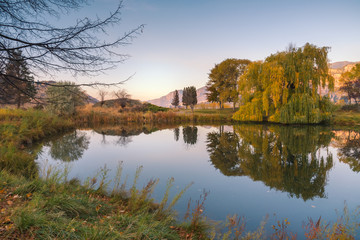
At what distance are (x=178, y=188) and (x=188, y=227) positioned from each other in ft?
8.10

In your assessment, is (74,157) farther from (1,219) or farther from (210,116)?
(210,116)

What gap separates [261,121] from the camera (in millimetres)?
25891

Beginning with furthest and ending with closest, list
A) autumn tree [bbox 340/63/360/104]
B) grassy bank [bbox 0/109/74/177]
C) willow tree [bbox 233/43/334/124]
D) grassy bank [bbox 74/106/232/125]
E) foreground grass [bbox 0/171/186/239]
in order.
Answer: autumn tree [bbox 340/63/360/104] < grassy bank [bbox 74/106/232/125] < willow tree [bbox 233/43/334/124] < grassy bank [bbox 0/109/74/177] < foreground grass [bbox 0/171/186/239]

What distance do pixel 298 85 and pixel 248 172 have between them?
18010 mm

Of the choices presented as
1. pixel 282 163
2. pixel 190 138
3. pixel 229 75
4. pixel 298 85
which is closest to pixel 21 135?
pixel 190 138

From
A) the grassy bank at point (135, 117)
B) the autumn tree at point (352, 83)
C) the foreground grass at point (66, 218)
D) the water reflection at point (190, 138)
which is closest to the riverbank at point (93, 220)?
the foreground grass at point (66, 218)

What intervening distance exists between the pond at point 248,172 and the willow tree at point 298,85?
28.8 ft

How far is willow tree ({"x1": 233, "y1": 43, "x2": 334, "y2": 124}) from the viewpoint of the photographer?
821 inches

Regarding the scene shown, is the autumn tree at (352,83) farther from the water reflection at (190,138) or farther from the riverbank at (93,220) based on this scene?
the riverbank at (93,220)

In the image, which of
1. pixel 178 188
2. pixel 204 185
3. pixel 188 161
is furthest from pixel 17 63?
pixel 188 161

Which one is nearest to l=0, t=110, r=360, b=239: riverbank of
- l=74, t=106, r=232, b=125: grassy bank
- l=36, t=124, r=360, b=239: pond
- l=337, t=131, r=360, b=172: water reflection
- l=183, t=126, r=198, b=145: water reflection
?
l=36, t=124, r=360, b=239: pond

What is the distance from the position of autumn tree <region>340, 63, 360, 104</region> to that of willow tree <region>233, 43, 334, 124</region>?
22879 millimetres

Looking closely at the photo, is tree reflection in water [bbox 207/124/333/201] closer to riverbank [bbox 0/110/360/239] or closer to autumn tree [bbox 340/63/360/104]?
riverbank [bbox 0/110/360/239]

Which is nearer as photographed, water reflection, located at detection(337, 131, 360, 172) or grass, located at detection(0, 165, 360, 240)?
grass, located at detection(0, 165, 360, 240)
